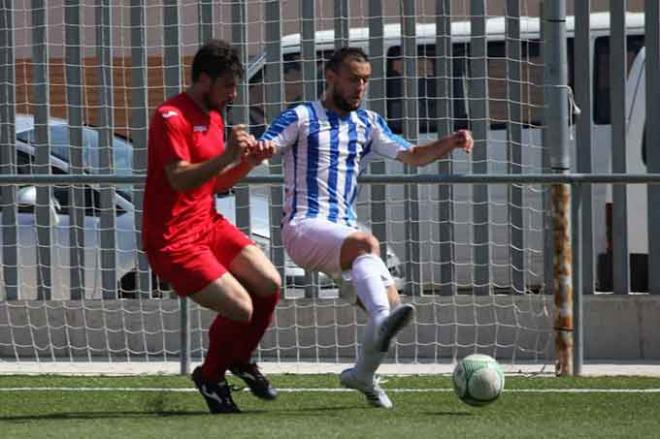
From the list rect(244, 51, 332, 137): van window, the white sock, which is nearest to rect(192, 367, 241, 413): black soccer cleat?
the white sock

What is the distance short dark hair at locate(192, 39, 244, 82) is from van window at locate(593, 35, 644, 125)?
18.4ft

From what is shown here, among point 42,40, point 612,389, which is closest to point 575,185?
point 612,389

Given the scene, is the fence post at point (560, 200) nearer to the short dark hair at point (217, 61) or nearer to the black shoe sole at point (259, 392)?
the black shoe sole at point (259, 392)

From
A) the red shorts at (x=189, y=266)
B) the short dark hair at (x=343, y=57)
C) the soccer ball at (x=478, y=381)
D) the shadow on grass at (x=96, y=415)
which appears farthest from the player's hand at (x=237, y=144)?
the soccer ball at (x=478, y=381)

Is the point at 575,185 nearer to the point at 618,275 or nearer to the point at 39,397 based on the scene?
the point at 618,275

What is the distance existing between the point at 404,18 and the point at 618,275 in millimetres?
2253

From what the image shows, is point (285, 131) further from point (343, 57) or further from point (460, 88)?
point (460, 88)

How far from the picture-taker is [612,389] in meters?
9.77

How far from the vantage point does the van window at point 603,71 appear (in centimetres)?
1359

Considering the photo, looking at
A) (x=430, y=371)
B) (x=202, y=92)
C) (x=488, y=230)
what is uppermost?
(x=202, y=92)

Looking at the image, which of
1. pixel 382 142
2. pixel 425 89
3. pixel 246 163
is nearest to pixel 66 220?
pixel 425 89

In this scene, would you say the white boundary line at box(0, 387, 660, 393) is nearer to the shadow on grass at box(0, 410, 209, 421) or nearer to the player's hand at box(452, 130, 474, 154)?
the shadow on grass at box(0, 410, 209, 421)

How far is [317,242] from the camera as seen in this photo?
8.66 meters

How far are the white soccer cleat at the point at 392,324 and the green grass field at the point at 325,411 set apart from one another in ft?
1.08
